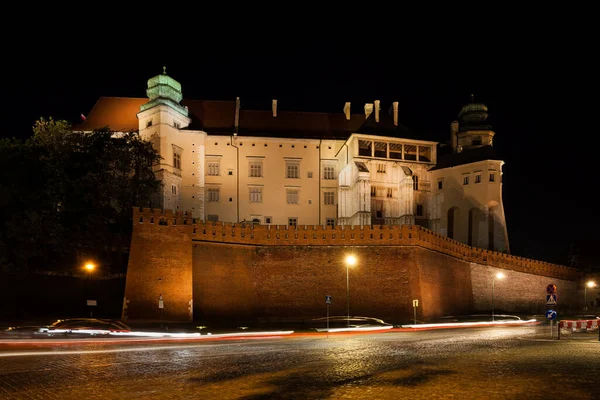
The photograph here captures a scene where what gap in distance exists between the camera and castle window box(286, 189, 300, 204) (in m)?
58.5

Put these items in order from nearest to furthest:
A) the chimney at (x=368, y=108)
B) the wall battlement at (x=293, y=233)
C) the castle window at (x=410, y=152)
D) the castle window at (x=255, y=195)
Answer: the wall battlement at (x=293, y=233) → the castle window at (x=255, y=195) → the castle window at (x=410, y=152) → the chimney at (x=368, y=108)

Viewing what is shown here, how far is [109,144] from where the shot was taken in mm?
41250

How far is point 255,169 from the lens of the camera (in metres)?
57.8

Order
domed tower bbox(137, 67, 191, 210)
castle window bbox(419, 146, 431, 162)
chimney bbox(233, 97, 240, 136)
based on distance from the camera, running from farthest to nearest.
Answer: castle window bbox(419, 146, 431, 162) < chimney bbox(233, 97, 240, 136) < domed tower bbox(137, 67, 191, 210)

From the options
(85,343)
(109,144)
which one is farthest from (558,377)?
(109,144)

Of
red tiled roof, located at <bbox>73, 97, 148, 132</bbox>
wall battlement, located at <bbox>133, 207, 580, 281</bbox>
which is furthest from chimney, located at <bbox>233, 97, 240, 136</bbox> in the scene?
wall battlement, located at <bbox>133, 207, 580, 281</bbox>

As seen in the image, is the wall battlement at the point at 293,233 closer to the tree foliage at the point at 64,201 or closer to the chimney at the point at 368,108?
the tree foliage at the point at 64,201

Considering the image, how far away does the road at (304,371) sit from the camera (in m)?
12.4

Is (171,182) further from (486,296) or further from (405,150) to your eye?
(486,296)

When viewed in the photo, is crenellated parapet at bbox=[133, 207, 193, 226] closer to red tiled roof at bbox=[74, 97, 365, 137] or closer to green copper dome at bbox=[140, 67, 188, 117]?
green copper dome at bbox=[140, 67, 188, 117]

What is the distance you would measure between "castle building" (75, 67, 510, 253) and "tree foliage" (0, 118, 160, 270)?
12674 millimetres

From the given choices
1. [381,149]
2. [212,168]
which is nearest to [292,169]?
[212,168]

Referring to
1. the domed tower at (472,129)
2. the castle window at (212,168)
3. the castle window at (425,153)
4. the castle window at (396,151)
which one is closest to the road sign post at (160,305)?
the castle window at (212,168)

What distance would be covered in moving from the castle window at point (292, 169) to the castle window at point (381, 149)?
786 centimetres
